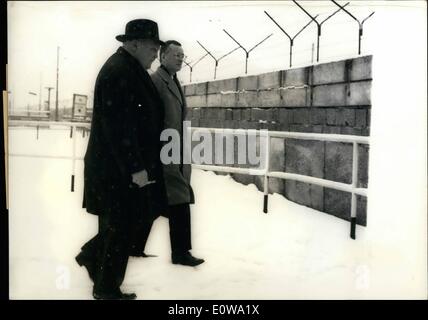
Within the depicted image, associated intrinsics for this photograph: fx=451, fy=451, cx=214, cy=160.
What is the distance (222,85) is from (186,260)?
1.63 meters

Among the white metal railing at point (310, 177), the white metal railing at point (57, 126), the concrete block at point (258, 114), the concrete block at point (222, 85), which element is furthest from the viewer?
the concrete block at point (258, 114)

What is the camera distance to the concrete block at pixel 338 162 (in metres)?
3.29

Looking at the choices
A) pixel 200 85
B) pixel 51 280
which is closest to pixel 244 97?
pixel 200 85

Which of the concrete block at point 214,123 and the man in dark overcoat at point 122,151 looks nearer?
the man in dark overcoat at point 122,151

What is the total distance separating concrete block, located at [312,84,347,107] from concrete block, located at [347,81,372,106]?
75mm

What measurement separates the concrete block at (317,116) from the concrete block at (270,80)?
0.38 m

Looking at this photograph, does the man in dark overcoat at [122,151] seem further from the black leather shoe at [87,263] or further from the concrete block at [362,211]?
the concrete block at [362,211]

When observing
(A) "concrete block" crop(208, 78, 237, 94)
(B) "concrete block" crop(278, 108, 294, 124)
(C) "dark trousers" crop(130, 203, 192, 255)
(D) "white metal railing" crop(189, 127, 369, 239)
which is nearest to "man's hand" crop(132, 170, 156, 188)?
(C) "dark trousers" crop(130, 203, 192, 255)

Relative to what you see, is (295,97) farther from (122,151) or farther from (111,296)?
(111,296)

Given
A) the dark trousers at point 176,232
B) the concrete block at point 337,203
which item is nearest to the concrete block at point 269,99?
the concrete block at point 337,203

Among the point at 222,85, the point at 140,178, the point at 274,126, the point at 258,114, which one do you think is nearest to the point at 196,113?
the point at 222,85

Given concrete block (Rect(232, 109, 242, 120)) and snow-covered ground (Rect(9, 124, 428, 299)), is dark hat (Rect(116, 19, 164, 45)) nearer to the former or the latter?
snow-covered ground (Rect(9, 124, 428, 299))

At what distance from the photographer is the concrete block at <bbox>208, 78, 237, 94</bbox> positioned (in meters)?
3.68

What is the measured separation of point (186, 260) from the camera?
2848 millimetres
